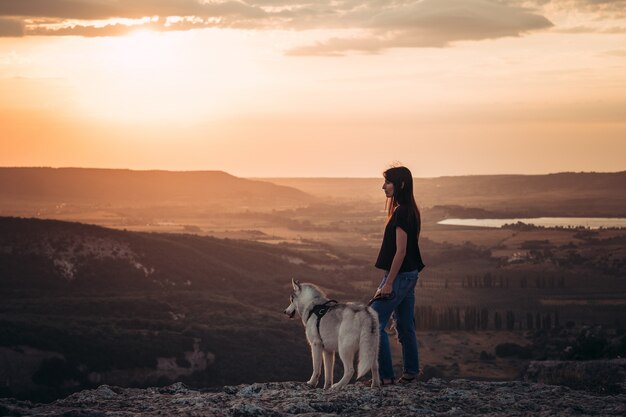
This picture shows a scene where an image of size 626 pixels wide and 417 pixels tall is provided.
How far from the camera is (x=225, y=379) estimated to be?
2064 inches

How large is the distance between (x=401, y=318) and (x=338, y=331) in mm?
950

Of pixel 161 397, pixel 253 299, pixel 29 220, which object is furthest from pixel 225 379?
pixel 29 220

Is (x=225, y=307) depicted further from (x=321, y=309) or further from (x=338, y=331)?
(x=338, y=331)

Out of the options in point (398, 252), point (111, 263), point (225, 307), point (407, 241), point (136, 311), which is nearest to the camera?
point (398, 252)

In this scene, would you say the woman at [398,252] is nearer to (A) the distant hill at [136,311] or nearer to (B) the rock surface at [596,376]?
(B) the rock surface at [596,376]

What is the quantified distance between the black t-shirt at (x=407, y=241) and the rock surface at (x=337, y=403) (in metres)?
1.78

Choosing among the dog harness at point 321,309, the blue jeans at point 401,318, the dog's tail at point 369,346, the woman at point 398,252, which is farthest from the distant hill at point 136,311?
the woman at point 398,252

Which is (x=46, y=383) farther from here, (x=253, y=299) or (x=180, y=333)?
(x=253, y=299)

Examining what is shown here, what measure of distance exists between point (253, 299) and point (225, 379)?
1217 inches

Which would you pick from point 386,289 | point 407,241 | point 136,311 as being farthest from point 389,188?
point 136,311

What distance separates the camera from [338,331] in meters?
12.9

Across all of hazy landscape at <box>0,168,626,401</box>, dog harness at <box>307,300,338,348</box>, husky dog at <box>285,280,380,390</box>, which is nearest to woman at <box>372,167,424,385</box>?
husky dog at <box>285,280,380,390</box>

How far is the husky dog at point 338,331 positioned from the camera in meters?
12.4

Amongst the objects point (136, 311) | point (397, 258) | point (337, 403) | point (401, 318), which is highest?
point (397, 258)
